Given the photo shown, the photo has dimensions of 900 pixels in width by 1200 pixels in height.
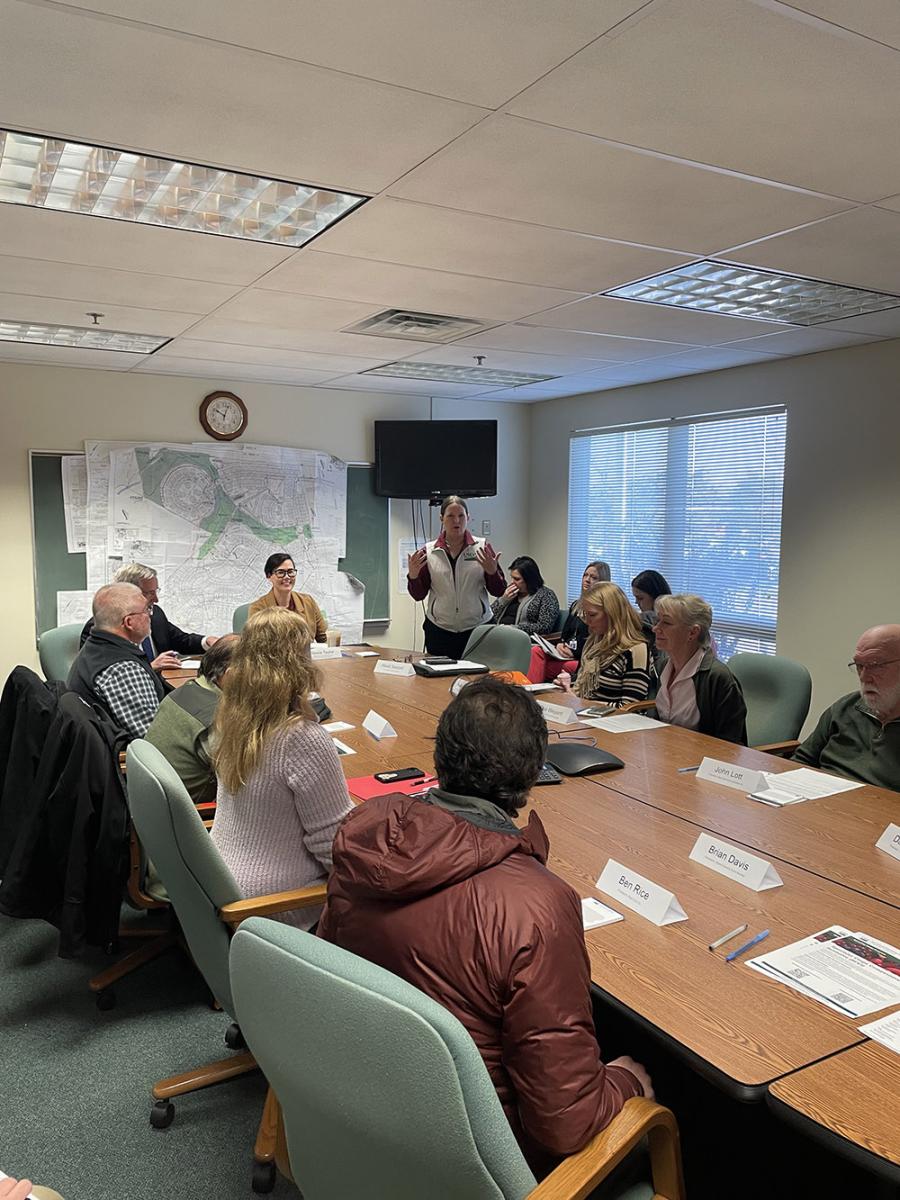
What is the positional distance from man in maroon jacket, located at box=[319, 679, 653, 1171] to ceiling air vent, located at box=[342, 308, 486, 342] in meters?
3.20

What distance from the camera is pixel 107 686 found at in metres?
3.06

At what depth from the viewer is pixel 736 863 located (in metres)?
1.91

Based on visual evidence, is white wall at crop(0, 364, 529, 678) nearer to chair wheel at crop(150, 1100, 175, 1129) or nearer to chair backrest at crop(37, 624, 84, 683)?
chair backrest at crop(37, 624, 84, 683)

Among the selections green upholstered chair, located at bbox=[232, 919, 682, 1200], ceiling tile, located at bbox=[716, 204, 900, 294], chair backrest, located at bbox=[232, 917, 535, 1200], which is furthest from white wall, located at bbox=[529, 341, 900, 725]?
chair backrest, located at bbox=[232, 917, 535, 1200]

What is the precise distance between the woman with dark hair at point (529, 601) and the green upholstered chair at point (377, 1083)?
462 cm

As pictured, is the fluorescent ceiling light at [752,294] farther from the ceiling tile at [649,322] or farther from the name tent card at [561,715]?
the name tent card at [561,715]

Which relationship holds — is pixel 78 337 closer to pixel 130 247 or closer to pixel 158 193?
pixel 130 247

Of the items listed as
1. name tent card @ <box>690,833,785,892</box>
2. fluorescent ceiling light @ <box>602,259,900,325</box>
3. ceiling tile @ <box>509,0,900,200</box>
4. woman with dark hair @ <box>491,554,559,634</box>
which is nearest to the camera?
ceiling tile @ <box>509,0,900,200</box>

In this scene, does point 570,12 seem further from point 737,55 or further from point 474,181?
point 474,181

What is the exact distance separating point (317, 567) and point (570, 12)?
525cm

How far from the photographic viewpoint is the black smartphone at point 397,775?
2.59 meters

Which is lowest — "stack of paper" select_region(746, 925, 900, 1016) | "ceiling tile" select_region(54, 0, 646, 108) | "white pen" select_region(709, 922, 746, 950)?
"white pen" select_region(709, 922, 746, 950)

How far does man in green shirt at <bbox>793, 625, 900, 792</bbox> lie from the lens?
8.67ft

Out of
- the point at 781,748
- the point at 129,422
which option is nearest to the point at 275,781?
the point at 781,748
